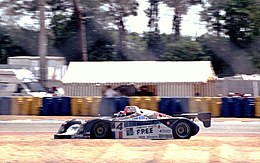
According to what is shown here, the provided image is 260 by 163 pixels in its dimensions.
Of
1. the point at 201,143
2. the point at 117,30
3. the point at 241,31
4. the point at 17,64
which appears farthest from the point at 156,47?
the point at 201,143

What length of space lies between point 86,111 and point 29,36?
33391mm

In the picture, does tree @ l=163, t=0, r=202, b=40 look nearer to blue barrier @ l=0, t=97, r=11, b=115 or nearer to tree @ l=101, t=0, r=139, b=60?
tree @ l=101, t=0, r=139, b=60

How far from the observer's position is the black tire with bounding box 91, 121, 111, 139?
16517mm

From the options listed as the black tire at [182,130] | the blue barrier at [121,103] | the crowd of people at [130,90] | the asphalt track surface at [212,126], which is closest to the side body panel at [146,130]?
the black tire at [182,130]

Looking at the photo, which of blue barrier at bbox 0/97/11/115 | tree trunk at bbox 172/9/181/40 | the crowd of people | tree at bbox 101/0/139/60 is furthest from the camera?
tree trunk at bbox 172/9/181/40

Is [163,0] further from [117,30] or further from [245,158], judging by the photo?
[245,158]

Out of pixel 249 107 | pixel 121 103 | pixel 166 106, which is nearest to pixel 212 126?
pixel 166 106

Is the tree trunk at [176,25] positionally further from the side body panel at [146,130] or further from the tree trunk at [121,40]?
the side body panel at [146,130]

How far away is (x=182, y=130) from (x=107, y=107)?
38.1ft

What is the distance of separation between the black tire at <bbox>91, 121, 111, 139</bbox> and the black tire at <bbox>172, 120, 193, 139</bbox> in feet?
6.01

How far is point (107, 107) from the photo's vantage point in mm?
27984

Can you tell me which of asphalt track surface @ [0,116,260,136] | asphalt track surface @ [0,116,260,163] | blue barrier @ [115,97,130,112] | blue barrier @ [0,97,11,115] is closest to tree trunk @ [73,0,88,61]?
blue barrier @ [0,97,11,115]

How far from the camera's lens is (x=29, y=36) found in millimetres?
60312

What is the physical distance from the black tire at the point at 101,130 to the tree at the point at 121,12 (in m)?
41.3
